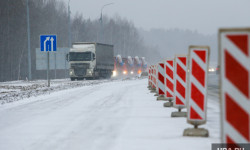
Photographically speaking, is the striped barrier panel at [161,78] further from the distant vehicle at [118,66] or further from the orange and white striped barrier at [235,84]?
the distant vehicle at [118,66]

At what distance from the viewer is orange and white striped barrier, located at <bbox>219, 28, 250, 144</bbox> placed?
3.93m

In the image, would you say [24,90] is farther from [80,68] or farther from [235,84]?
[235,84]

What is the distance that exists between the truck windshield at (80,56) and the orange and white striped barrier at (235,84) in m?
38.7

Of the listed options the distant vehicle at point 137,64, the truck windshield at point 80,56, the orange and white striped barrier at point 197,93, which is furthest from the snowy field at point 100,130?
the distant vehicle at point 137,64

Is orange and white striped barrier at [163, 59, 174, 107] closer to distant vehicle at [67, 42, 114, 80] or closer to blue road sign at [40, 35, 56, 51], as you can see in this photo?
blue road sign at [40, 35, 56, 51]

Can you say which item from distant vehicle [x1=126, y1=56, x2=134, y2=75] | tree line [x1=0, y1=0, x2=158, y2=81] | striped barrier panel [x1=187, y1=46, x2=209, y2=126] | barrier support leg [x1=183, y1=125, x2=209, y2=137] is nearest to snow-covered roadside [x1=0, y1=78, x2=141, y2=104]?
barrier support leg [x1=183, y1=125, x2=209, y2=137]

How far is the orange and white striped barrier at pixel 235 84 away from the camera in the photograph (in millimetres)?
3926

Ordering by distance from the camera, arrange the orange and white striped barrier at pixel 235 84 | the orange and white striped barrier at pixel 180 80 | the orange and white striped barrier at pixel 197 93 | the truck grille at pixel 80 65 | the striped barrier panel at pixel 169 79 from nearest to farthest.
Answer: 1. the orange and white striped barrier at pixel 235 84
2. the orange and white striped barrier at pixel 197 93
3. the orange and white striped barrier at pixel 180 80
4. the striped barrier panel at pixel 169 79
5. the truck grille at pixel 80 65

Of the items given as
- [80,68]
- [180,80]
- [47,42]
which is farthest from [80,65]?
[180,80]

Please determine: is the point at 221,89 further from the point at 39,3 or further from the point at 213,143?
the point at 39,3

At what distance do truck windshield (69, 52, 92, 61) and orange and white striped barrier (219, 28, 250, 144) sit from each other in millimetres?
38683

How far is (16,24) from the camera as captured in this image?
67125mm

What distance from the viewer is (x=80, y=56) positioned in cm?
4253

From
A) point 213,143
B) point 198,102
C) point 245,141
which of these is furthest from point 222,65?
point 198,102
